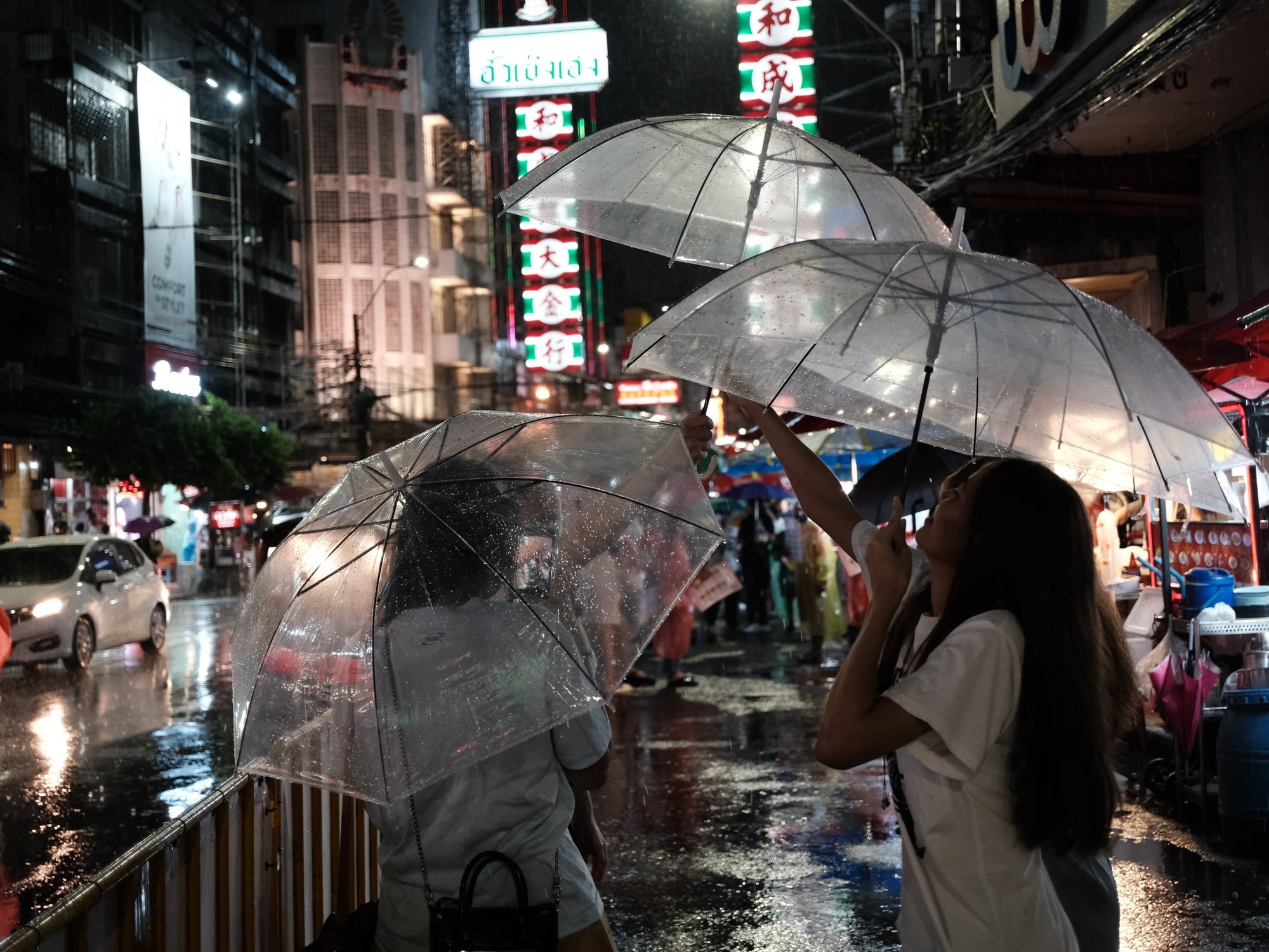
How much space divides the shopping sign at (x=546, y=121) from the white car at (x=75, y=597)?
626 inches

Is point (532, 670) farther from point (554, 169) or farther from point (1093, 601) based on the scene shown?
point (554, 169)

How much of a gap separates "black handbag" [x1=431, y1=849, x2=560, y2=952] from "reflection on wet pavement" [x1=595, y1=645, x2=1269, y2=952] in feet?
10.3

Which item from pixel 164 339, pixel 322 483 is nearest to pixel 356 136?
pixel 322 483

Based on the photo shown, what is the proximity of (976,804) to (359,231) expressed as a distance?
193 feet

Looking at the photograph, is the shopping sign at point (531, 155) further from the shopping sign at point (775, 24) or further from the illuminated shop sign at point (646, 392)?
the illuminated shop sign at point (646, 392)

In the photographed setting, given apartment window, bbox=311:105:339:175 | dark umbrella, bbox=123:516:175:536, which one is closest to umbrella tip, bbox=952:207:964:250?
dark umbrella, bbox=123:516:175:536

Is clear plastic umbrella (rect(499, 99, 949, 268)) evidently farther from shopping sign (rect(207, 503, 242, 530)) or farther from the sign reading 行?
shopping sign (rect(207, 503, 242, 530))

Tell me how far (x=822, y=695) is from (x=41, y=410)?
97.7 feet

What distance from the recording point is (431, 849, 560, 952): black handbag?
9.33 feet

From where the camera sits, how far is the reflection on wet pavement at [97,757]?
26.1 feet

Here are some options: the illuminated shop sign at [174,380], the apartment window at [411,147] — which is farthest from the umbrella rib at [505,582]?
the apartment window at [411,147]

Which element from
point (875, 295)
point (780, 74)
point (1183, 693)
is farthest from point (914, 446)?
point (780, 74)

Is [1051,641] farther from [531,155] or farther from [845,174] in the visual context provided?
[531,155]

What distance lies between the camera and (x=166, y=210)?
132ft
